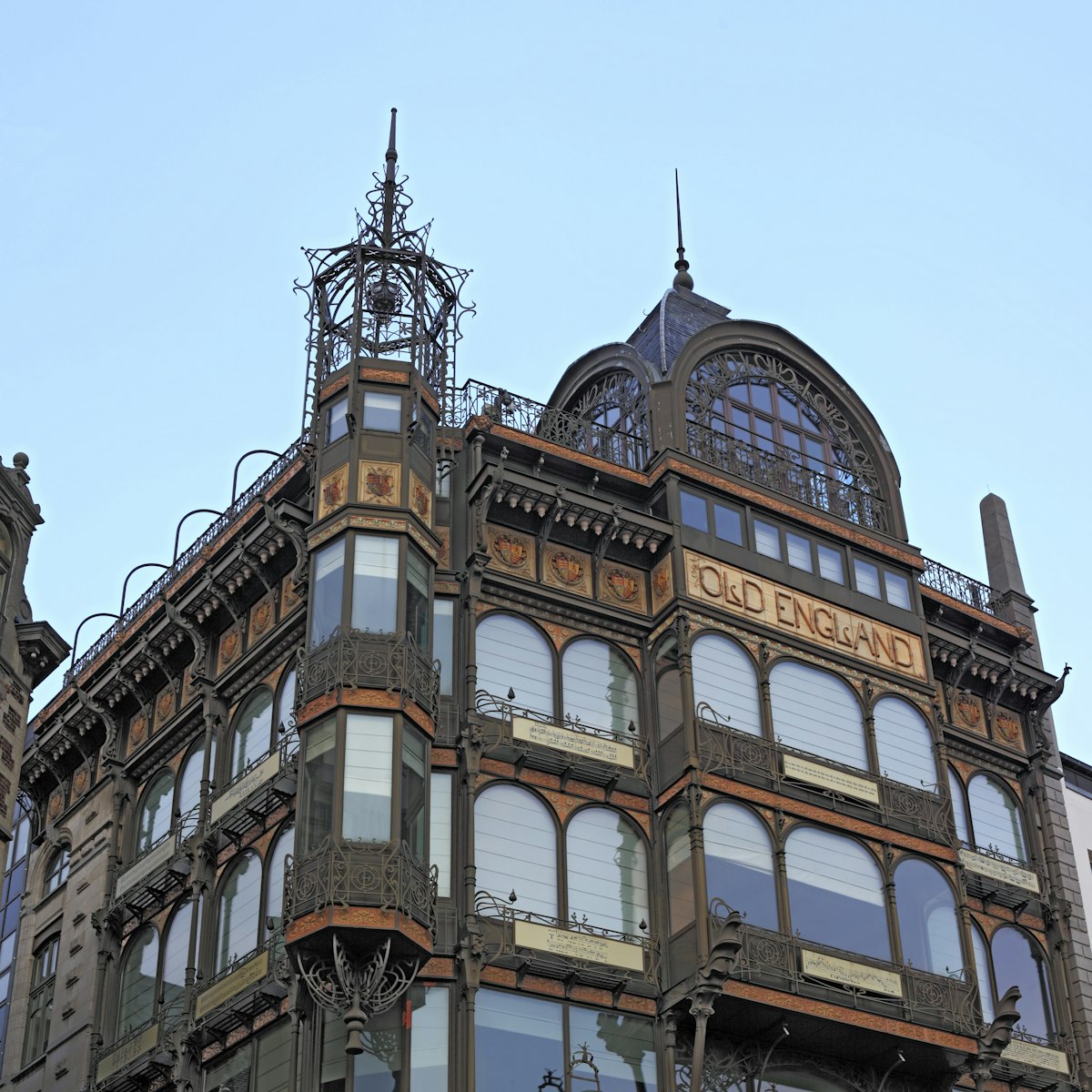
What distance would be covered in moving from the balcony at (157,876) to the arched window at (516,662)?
723cm

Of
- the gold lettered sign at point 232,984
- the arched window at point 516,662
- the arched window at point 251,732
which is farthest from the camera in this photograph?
the arched window at point 251,732

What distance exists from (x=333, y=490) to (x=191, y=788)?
25.4ft

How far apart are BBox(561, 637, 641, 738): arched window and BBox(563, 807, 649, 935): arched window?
2027 millimetres

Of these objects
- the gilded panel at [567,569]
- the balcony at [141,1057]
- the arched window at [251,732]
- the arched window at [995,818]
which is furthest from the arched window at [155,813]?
the arched window at [995,818]

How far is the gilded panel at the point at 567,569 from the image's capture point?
1537 inches

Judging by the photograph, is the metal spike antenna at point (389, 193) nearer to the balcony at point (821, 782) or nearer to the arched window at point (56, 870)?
the balcony at point (821, 782)

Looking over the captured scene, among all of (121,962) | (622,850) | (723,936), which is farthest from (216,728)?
(723,936)

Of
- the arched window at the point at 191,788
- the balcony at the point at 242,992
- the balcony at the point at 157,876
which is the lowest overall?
the balcony at the point at 242,992

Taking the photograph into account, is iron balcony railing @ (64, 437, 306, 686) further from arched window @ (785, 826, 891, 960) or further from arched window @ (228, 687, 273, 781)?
arched window @ (785, 826, 891, 960)

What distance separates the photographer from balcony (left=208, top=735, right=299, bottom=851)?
119ft

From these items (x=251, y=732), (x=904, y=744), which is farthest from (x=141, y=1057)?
(x=904, y=744)

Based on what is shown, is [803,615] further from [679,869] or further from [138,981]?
[138,981]

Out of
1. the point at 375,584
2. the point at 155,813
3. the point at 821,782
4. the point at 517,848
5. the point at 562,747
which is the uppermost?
the point at 375,584

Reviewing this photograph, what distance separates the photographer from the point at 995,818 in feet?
143
